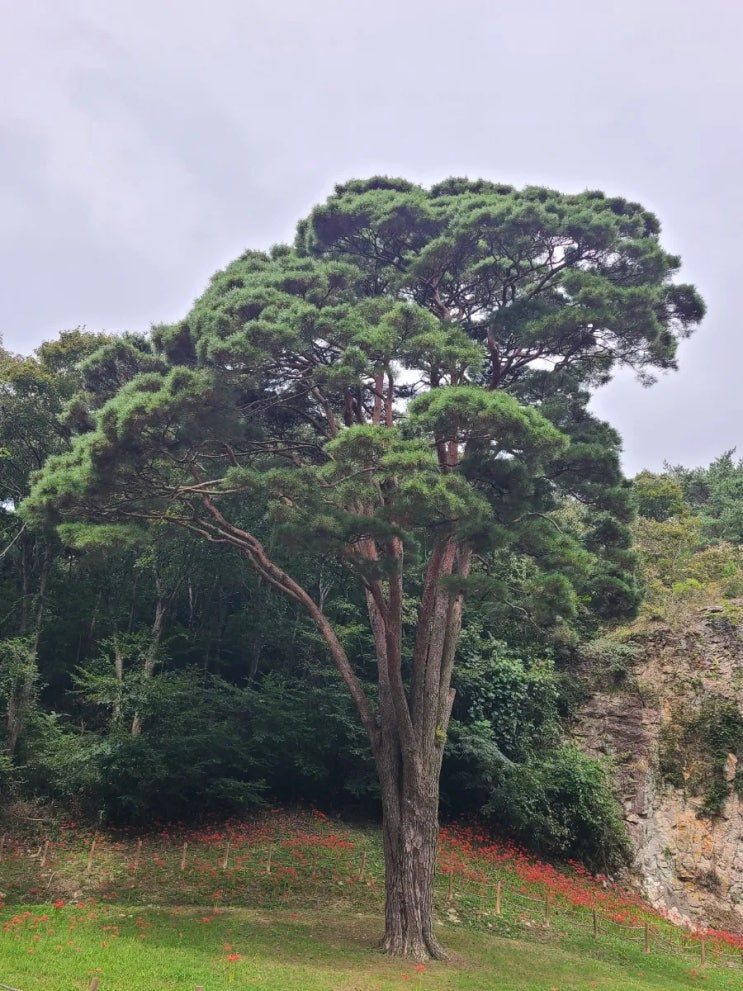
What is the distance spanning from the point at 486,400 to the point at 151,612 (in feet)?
41.9

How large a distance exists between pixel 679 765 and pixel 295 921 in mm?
9339

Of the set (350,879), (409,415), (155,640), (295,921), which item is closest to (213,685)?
(155,640)

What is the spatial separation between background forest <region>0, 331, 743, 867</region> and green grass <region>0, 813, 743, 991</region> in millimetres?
957

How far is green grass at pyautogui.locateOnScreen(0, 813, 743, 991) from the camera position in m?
8.04

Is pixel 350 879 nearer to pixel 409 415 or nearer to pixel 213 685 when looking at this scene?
pixel 213 685

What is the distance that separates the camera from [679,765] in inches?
618

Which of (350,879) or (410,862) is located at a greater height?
(410,862)

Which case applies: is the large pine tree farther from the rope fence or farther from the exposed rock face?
the exposed rock face

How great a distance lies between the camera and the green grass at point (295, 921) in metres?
8.04

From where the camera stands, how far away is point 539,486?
34.8ft

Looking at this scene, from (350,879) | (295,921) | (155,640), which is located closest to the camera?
(295,921)

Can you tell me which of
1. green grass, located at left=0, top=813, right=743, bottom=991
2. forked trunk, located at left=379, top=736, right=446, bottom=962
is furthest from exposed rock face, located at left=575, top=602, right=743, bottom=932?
forked trunk, located at left=379, top=736, right=446, bottom=962

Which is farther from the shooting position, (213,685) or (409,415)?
(213,685)

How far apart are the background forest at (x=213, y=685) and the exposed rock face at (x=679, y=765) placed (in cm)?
52
